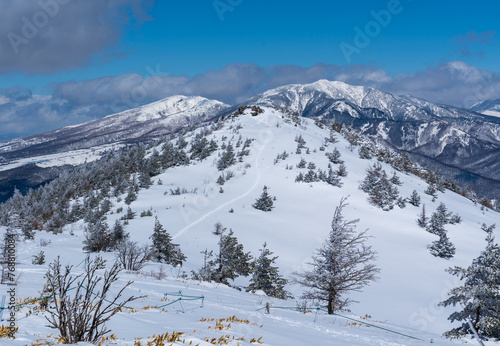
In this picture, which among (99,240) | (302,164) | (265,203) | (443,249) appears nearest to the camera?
(99,240)

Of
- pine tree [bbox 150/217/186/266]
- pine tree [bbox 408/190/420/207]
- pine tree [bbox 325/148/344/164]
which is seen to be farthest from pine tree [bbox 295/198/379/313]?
pine tree [bbox 325/148/344/164]

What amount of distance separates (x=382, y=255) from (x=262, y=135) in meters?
34.1

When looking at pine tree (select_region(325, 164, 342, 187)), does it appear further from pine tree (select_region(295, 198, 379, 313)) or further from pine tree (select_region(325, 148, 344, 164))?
pine tree (select_region(295, 198, 379, 313))

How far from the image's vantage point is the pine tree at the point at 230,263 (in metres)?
18.0

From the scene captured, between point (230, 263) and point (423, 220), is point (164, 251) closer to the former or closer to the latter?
point (230, 263)

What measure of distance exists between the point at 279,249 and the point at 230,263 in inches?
202

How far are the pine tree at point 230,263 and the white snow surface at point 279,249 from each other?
74 centimetres

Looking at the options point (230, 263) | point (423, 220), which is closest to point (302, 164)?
point (423, 220)

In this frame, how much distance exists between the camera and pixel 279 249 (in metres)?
22.3

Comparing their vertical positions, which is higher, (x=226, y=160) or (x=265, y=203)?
(x=226, y=160)

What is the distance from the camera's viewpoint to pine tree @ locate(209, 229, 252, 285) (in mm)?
18031

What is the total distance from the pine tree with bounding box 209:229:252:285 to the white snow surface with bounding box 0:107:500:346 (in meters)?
0.74

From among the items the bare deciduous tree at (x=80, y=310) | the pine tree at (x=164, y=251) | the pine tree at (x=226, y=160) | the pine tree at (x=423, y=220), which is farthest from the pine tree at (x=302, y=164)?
the bare deciduous tree at (x=80, y=310)

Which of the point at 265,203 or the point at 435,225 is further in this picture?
the point at 265,203
